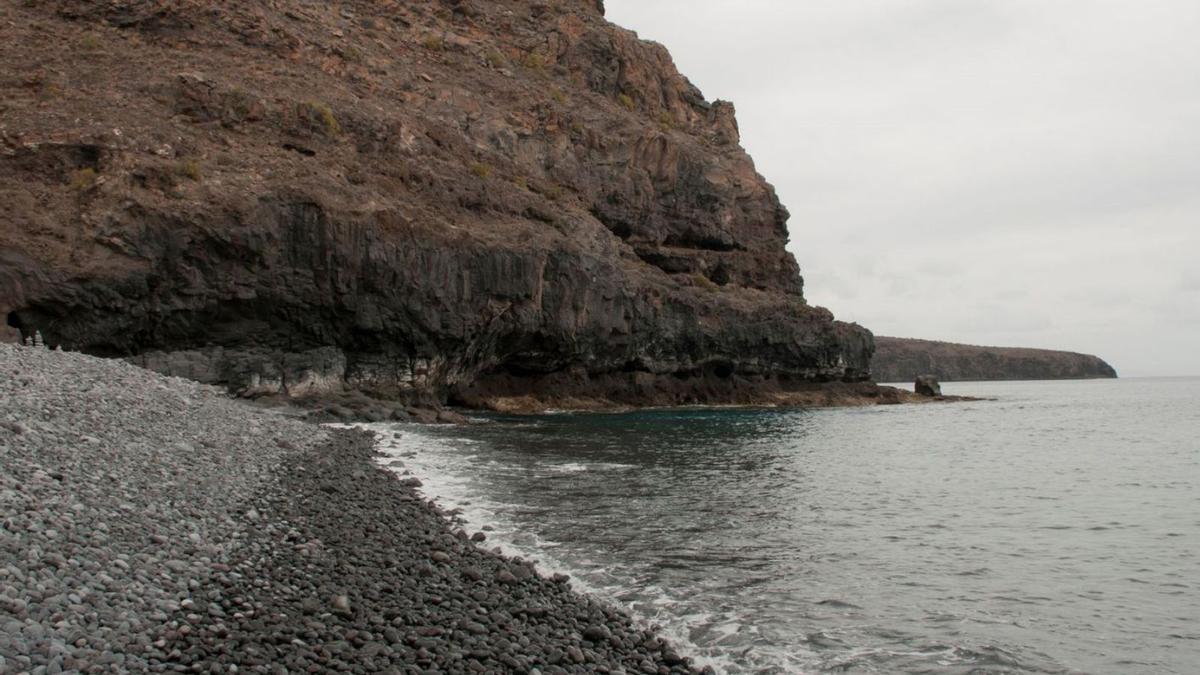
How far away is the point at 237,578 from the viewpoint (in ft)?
32.4

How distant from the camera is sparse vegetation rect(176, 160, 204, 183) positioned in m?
42.8

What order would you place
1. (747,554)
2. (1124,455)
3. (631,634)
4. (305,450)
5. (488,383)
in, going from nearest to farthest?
1. (631,634)
2. (747,554)
3. (305,450)
4. (1124,455)
5. (488,383)

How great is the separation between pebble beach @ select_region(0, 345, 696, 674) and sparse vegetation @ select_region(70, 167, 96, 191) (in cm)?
2837

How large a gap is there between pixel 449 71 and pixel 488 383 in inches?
1202

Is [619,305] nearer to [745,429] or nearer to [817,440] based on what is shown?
[745,429]

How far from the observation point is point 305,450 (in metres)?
23.0

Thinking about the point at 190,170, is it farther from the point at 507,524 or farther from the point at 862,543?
the point at 862,543

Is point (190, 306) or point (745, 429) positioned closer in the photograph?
point (190, 306)

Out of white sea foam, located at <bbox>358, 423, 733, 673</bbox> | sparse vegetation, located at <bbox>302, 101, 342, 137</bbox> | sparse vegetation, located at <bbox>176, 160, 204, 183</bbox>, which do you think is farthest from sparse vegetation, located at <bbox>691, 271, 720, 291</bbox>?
white sea foam, located at <bbox>358, 423, 733, 673</bbox>

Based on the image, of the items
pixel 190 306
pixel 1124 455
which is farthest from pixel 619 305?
pixel 1124 455

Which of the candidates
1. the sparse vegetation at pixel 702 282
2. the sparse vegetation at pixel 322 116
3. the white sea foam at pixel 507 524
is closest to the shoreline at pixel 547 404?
the white sea foam at pixel 507 524

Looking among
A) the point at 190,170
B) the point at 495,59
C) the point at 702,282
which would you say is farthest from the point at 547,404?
the point at 495,59

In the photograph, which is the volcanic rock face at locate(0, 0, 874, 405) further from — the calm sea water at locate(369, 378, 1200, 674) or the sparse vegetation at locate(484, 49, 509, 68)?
the calm sea water at locate(369, 378, 1200, 674)

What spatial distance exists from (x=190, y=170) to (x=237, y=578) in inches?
1515
